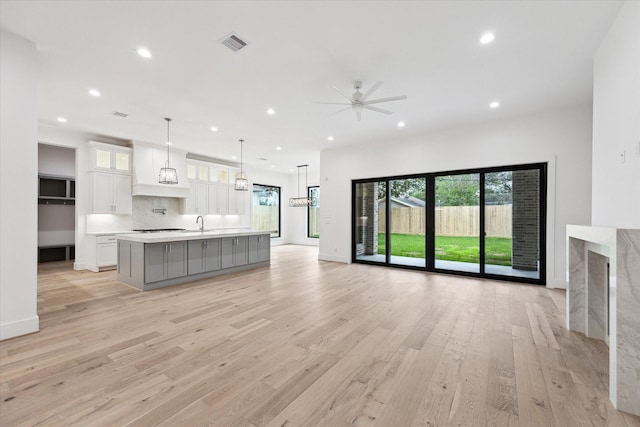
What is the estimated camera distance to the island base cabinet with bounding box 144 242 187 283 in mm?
4430

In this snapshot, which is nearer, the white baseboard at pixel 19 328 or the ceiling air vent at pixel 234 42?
the white baseboard at pixel 19 328

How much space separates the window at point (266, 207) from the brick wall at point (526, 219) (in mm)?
8116

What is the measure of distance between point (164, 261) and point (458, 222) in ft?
18.7

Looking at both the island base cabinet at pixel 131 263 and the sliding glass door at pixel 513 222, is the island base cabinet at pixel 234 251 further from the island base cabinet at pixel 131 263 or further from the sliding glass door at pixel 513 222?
the sliding glass door at pixel 513 222

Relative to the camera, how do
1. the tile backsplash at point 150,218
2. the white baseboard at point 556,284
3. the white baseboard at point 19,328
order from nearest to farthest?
1. the white baseboard at point 19,328
2. the white baseboard at point 556,284
3. the tile backsplash at point 150,218

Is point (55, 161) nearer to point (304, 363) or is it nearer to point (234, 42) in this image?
point (234, 42)

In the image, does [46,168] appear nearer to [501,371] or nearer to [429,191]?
[429,191]

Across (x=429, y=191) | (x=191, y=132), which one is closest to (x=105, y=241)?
(x=191, y=132)

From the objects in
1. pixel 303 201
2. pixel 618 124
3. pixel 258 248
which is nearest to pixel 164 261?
pixel 258 248

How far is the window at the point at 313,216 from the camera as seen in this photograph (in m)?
11.5

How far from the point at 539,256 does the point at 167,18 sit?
643 cm

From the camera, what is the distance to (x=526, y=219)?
5035 mm

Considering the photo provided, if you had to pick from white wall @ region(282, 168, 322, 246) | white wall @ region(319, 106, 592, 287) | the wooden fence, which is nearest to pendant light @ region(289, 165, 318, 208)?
white wall @ region(282, 168, 322, 246)

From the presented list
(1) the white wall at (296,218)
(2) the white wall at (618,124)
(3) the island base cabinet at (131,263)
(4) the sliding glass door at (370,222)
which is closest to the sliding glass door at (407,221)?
(4) the sliding glass door at (370,222)
